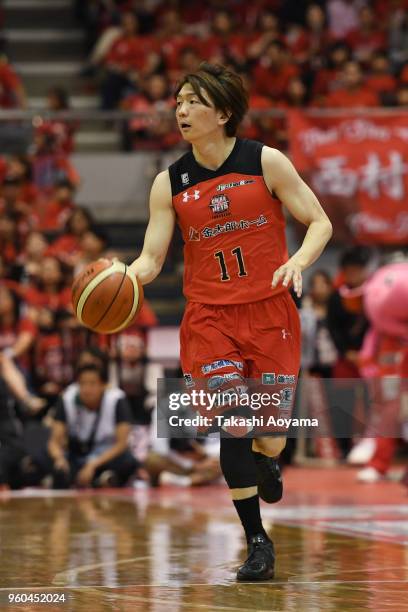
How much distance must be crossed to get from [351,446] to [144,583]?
7406 mm

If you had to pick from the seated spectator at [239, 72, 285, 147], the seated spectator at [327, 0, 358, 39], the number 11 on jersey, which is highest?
the seated spectator at [327, 0, 358, 39]

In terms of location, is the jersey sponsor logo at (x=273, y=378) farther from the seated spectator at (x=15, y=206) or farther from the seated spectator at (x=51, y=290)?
the seated spectator at (x=15, y=206)

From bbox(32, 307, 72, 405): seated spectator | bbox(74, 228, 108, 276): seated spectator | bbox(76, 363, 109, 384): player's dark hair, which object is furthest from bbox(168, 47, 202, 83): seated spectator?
bbox(76, 363, 109, 384): player's dark hair

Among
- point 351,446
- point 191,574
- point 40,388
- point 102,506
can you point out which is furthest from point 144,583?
point 351,446

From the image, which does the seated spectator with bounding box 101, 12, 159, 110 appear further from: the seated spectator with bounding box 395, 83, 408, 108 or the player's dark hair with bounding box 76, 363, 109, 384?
the player's dark hair with bounding box 76, 363, 109, 384

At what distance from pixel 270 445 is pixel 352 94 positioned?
10.1 meters

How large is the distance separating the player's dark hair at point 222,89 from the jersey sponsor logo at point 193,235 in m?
0.49

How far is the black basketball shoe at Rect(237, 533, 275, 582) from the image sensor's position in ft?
19.3

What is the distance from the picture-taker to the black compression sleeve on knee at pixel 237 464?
592 cm

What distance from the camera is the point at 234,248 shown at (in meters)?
6.08

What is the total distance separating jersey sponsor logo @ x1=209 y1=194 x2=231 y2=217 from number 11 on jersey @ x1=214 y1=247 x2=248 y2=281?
0.17 metres

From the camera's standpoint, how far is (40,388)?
12.1 metres

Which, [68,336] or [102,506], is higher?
[68,336]

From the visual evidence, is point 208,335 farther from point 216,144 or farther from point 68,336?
point 68,336
